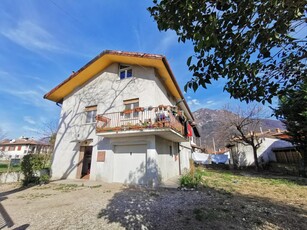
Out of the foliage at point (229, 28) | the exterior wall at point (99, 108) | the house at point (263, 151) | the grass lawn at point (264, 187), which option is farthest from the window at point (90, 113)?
the house at point (263, 151)

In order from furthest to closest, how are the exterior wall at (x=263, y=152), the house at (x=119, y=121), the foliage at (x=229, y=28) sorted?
the exterior wall at (x=263, y=152), the house at (x=119, y=121), the foliage at (x=229, y=28)

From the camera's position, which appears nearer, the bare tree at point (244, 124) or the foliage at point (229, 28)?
the foliage at point (229, 28)

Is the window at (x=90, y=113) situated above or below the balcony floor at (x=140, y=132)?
above

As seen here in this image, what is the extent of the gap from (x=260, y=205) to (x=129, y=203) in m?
4.90

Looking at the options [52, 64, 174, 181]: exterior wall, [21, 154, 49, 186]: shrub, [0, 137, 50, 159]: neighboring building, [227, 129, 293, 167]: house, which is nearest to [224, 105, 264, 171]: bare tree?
[227, 129, 293, 167]: house

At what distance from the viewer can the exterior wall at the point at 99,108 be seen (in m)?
11.3

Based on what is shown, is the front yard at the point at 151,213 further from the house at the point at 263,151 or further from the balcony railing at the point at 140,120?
the house at the point at 263,151

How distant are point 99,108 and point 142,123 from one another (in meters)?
5.16

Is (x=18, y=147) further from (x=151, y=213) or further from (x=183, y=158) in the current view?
(x=151, y=213)

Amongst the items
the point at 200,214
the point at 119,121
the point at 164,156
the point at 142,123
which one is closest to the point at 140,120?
the point at 142,123

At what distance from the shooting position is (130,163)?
10711 millimetres

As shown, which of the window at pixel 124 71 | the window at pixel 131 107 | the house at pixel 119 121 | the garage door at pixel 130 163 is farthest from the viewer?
the window at pixel 124 71

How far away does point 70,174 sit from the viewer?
12.6 m

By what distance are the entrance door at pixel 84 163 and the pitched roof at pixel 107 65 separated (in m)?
5.93
